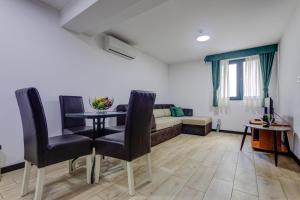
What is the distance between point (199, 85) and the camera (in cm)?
495

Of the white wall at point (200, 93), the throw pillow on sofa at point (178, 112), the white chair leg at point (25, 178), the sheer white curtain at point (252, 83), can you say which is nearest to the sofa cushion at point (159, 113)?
the throw pillow on sofa at point (178, 112)

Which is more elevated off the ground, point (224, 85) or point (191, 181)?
point (224, 85)

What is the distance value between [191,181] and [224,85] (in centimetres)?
346

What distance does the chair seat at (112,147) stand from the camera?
1.46 m

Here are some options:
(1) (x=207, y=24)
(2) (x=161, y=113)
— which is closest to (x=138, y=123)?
(1) (x=207, y=24)

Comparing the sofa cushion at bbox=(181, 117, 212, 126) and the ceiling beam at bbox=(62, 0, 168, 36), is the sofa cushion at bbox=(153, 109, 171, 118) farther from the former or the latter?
the ceiling beam at bbox=(62, 0, 168, 36)

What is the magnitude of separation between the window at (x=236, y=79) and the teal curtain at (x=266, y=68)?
19.5 inches

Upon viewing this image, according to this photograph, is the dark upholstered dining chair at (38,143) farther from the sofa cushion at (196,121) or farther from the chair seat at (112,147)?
the sofa cushion at (196,121)

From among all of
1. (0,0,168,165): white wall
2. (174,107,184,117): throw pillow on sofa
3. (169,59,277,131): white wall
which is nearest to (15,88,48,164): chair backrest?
(0,0,168,165): white wall

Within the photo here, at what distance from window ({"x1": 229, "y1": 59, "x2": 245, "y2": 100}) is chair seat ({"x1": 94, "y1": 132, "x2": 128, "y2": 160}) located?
12.9 feet

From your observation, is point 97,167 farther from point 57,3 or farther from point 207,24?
point 207,24

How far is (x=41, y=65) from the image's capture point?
Result: 2229 mm

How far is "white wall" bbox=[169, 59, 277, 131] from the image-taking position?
4.25m

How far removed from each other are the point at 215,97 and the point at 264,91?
1187 millimetres
